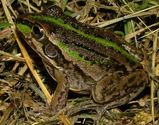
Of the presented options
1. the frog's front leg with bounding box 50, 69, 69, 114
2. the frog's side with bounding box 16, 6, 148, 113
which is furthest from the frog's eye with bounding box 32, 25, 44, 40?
the frog's front leg with bounding box 50, 69, 69, 114

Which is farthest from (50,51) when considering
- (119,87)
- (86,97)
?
(119,87)

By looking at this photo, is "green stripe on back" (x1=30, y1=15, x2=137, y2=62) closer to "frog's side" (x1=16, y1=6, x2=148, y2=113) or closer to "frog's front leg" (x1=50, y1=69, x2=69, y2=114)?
"frog's side" (x1=16, y1=6, x2=148, y2=113)

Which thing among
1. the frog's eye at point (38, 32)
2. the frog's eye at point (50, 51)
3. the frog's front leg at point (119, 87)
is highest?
the frog's eye at point (38, 32)

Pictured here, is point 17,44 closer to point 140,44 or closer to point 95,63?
point 95,63

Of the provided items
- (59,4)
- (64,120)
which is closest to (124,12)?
(59,4)

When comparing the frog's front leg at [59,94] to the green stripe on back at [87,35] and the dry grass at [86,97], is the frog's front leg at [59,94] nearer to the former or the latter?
Answer: the dry grass at [86,97]

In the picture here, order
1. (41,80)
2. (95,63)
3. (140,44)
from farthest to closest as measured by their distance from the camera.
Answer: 1. (140,44)
2. (41,80)
3. (95,63)

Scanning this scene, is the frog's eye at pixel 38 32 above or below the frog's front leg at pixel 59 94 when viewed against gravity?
above

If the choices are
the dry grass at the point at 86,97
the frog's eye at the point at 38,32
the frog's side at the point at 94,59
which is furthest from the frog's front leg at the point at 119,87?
the frog's eye at the point at 38,32

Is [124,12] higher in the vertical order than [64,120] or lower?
higher
